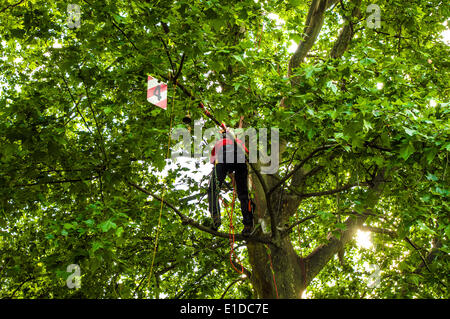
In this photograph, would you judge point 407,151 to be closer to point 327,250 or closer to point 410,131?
point 410,131

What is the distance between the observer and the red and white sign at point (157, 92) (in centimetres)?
338

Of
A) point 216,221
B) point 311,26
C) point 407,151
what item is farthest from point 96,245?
point 311,26

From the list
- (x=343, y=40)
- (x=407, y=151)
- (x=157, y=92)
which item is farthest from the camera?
(x=343, y=40)

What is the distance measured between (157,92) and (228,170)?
126cm

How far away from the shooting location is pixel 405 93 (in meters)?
3.39

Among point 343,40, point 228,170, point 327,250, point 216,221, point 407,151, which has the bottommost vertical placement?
point 327,250

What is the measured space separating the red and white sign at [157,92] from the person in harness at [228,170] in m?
0.71

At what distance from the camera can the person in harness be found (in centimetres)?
378

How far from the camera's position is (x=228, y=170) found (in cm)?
414

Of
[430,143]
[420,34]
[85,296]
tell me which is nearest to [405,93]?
[430,143]

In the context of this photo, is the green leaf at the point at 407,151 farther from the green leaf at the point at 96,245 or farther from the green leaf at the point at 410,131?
the green leaf at the point at 96,245

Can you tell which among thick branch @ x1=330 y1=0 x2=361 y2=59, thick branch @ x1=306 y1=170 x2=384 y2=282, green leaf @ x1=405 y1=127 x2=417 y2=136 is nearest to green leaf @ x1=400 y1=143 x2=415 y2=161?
green leaf @ x1=405 y1=127 x2=417 y2=136

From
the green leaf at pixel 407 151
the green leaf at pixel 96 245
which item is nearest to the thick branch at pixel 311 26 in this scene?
the green leaf at pixel 407 151
